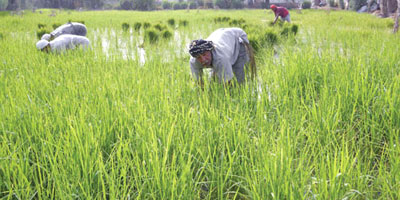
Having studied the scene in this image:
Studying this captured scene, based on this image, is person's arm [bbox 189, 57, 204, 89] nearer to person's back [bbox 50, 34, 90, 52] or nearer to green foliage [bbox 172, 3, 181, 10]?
person's back [bbox 50, 34, 90, 52]

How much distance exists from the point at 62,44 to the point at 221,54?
281 cm

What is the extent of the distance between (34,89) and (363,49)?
363cm

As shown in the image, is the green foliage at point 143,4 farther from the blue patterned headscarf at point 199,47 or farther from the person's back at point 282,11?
the blue patterned headscarf at point 199,47

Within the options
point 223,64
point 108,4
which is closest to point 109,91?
point 223,64

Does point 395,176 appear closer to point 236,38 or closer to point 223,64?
point 223,64

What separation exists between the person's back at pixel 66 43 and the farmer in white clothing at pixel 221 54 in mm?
2403

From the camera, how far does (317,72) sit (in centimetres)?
264

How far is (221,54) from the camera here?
223 centimetres

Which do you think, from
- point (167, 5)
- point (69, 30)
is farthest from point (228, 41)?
point (167, 5)

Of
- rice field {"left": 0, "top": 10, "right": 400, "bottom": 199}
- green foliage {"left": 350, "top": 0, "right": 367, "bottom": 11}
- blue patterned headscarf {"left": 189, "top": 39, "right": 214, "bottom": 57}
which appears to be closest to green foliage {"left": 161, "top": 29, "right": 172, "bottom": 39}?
rice field {"left": 0, "top": 10, "right": 400, "bottom": 199}

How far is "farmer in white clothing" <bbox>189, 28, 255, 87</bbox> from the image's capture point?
2.13 meters

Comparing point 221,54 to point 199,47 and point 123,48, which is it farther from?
point 123,48

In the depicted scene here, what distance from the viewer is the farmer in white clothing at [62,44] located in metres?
3.93

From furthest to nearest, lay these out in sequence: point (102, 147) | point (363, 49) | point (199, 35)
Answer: point (199, 35)
point (363, 49)
point (102, 147)
